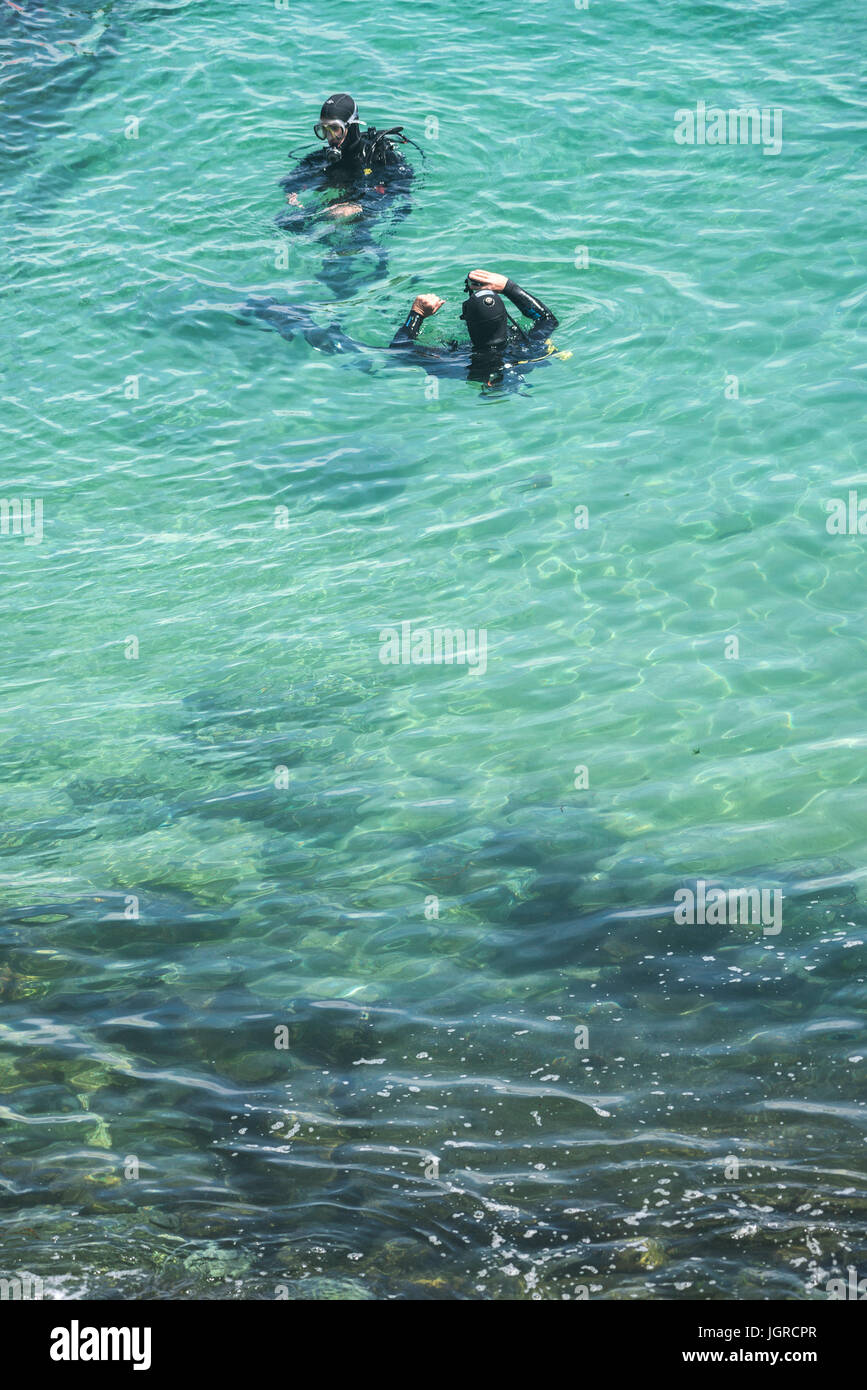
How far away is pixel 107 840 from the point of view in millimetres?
6633

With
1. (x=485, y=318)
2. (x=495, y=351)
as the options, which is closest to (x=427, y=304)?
(x=485, y=318)

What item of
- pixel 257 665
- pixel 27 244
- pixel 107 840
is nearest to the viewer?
pixel 107 840

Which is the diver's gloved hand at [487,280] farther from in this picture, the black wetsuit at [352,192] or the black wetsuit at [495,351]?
the black wetsuit at [352,192]

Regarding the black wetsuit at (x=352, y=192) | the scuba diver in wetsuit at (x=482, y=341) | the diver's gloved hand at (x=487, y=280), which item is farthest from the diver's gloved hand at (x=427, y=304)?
the black wetsuit at (x=352, y=192)

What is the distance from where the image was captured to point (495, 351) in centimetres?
1045

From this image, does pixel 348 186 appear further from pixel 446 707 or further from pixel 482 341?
pixel 446 707

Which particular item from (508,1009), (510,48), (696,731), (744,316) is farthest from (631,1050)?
(510,48)

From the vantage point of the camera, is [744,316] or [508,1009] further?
[744,316]

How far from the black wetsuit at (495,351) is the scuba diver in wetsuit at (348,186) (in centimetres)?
168

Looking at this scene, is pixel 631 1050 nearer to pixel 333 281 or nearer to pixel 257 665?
pixel 257 665

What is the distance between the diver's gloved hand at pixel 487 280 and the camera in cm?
1016

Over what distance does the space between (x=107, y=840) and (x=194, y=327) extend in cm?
659

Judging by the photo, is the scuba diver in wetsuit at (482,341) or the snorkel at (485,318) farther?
the scuba diver in wetsuit at (482,341)

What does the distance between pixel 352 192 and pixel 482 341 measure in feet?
12.0
